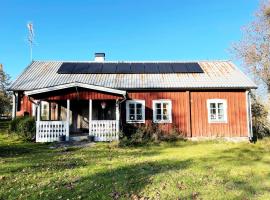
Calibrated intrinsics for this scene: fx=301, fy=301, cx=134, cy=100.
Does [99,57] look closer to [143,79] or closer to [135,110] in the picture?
[143,79]

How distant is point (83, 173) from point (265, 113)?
52.6 feet

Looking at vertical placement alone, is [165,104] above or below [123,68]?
below

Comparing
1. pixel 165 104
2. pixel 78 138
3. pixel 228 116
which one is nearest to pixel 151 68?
pixel 165 104

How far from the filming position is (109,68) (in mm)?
20109

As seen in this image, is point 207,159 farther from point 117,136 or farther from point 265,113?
point 265,113

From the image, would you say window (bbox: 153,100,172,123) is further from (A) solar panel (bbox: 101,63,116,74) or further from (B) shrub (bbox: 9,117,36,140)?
(B) shrub (bbox: 9,117,36,140)

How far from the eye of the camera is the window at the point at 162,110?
17619 millimetres

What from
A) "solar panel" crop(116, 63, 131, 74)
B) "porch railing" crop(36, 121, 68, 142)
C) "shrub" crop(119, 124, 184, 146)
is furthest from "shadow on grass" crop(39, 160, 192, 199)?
"solar panel" crop(116, 63, 131, 74)

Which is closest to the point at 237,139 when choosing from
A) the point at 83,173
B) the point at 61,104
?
the point at 61,104

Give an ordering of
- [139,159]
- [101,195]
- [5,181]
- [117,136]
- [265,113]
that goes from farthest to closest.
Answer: [265,113] → [117,136] → [139,159] → [5,181] → [101,195]

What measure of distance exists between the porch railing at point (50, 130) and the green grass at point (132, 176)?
143 inches

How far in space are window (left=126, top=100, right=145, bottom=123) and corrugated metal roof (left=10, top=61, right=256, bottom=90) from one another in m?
0.89

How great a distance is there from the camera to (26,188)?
657cm

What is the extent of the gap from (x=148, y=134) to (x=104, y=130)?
2543 mm
